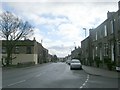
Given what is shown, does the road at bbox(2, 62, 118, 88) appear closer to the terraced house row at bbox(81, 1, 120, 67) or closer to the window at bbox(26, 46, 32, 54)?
the terraced house row at bbox(81, 1, 120, 67)

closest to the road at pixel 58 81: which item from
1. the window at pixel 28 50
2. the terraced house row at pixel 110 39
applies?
the terraced house row at pixel 110 39

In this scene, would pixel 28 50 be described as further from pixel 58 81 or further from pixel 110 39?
pixel 58 81

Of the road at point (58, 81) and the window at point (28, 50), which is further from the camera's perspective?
the window at point (28, 50)

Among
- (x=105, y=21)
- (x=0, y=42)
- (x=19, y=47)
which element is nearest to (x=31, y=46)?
(x=19, y=47)

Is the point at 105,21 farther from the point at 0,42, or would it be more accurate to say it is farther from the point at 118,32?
the point at 0,42

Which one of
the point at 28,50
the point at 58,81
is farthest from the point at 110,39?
the point at 28,50

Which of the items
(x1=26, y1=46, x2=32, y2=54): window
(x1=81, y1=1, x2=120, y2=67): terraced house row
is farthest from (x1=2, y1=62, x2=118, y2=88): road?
(x1=26, y1=46, x2=32, y2=54): window

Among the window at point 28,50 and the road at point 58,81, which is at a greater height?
the window at point 28,50

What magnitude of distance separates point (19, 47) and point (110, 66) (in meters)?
63.4

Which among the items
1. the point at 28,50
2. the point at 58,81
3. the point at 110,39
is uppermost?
the point at 110,39

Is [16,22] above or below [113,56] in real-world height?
above

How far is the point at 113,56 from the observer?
3928cm

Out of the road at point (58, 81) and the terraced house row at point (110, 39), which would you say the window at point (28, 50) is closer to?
the terraced house row at point (110, 39)

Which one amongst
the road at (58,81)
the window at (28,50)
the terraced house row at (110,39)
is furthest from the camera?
the window at (28,50)
